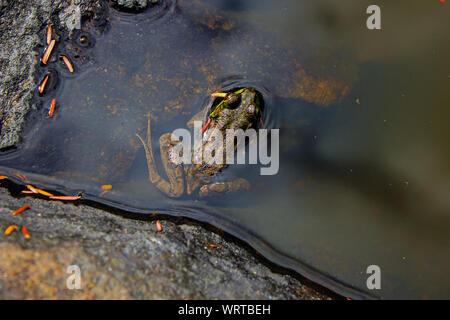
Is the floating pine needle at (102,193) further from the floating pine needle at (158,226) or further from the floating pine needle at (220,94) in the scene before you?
the floating pine needle at (220,94)

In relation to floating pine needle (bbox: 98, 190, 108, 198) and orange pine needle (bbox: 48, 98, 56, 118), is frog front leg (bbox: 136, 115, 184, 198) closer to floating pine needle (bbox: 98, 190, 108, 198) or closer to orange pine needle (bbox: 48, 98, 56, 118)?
floating pine needle (bbox: 98, 190, 108, 198)

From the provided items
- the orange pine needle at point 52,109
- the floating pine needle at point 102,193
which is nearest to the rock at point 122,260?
the floating pine needle at point 102,193

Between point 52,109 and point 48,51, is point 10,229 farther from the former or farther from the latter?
point 48,51

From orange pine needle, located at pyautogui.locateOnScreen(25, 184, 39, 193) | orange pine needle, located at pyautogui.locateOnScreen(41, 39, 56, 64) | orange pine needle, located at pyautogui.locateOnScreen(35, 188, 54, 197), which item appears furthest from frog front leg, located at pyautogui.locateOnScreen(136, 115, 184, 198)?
orange pine needle, located at pyautogui.locateOnScreen(41, 39, 56, 64)

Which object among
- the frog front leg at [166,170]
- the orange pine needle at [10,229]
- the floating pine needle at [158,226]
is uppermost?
the frog front leg at [166,170]
